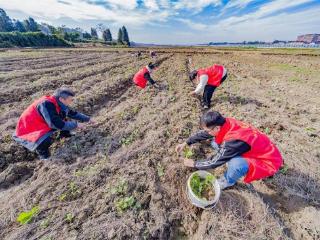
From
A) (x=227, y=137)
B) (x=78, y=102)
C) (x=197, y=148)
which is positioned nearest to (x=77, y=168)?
(x=197, y=148)

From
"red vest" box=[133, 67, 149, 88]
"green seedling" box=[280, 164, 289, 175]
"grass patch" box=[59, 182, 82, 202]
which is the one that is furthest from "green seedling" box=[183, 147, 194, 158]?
"red vest" box=[133, 67, 149, 88]

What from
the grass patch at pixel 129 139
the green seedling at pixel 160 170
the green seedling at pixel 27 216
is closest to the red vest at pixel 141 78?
the grass patch at pixel 129 139

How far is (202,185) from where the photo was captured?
9.95 feet

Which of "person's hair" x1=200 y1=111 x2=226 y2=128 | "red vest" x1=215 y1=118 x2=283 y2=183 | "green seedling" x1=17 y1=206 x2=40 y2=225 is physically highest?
"person's hair" x1=200 y1=111 x2=226 y2=128

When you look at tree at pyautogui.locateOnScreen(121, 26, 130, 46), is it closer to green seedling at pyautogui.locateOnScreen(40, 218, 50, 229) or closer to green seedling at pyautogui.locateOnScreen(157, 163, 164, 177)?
green seedling at pyautogui.locateOnScreen(157, 163, 164, 177)

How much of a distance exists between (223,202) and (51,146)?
3626 mm

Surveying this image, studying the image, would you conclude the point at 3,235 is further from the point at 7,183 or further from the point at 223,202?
the point at 223,202

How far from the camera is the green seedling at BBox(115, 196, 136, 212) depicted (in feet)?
9.21

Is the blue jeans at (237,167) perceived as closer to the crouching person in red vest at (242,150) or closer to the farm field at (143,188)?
the crouching person in red vest at (242,150)

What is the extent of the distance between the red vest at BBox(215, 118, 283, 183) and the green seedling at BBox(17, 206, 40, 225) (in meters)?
2.73

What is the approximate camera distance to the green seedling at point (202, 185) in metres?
2.95

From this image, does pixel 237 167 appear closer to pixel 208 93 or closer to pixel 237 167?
pixel 237 167

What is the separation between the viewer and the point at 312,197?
3.17 m

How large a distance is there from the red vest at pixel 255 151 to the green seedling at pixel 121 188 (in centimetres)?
159
